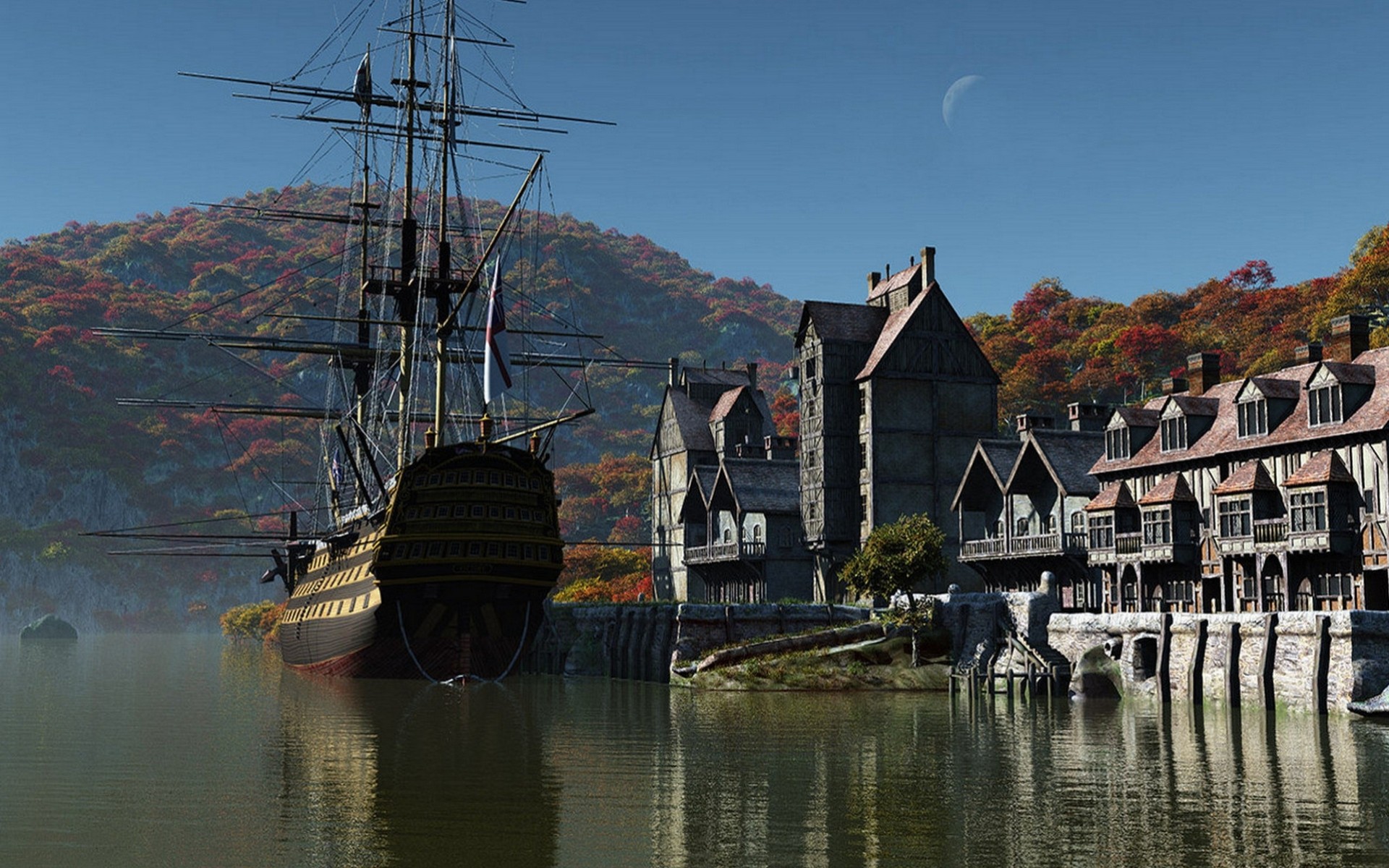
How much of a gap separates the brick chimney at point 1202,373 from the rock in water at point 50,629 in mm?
139018

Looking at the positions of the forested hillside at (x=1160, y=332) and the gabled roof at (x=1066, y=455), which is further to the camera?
the forested hillside at (x=1160, y=332)

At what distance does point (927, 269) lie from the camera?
76500mm

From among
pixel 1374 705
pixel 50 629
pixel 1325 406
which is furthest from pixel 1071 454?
pixel 50 629

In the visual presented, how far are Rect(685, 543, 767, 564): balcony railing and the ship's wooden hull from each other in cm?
A: 2079

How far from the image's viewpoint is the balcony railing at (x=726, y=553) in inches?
3105

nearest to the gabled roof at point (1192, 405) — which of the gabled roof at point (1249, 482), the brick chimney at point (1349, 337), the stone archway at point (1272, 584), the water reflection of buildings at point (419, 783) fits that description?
the brick chimney at point (1349, 337)

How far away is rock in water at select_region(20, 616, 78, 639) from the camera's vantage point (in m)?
163

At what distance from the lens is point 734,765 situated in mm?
30562

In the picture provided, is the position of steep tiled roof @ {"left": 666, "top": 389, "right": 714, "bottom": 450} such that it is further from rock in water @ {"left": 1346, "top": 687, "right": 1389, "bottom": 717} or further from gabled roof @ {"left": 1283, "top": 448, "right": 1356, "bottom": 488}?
rock in water @ {"left": 1346, "top": 687, "right": 1389, "bottom": 717}

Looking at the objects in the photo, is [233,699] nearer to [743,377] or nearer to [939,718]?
[939,718]

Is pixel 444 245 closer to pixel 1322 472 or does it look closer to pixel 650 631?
pixel 650 631

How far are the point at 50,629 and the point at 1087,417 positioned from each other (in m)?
136

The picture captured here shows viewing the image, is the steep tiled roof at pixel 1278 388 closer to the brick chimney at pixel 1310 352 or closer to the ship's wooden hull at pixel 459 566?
the brick chimney at pixel 1310 352

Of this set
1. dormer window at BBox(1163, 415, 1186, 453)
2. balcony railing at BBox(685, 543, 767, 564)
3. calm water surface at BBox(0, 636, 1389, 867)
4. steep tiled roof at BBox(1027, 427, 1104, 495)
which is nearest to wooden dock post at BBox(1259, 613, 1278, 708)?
calm water surface at BBox(0, 636, 1389, 867)
